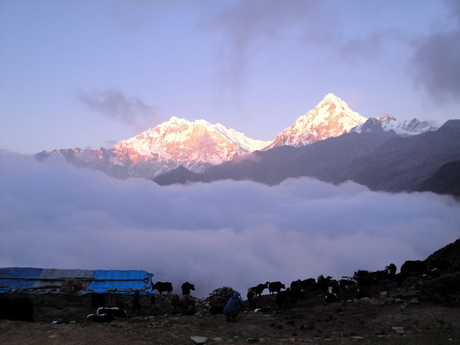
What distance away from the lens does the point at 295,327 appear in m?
16.5

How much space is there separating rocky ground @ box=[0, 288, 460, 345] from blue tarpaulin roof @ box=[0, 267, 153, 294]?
9289 millimetres

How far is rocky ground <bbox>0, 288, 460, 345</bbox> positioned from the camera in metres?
14.1

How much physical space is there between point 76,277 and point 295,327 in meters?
19.1

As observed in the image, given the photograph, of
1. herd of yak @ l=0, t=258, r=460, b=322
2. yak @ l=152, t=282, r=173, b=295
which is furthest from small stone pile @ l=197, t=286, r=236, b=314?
yak @ l=152, t=282, r=173, b=295

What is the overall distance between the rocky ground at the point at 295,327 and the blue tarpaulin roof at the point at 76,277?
30.5ft

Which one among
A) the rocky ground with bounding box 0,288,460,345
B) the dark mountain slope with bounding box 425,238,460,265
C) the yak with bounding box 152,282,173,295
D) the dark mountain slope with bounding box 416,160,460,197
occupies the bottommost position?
the rocky ground with bounding box 0,288,460,345

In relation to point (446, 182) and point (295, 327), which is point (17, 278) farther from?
point (446, 182)

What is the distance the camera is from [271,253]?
160 meters

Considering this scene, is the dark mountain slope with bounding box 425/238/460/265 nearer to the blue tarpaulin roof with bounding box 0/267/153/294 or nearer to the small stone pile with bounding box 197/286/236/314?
the small stone pile with bounding box 197/286/236/314

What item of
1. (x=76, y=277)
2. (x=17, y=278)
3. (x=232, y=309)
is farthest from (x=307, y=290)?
(x=17, y=278)

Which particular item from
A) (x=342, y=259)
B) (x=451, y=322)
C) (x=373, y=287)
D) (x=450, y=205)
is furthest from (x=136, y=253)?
(x=451, y=322)

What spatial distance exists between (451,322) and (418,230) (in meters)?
145

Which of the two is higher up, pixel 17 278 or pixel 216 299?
pixel 17 278

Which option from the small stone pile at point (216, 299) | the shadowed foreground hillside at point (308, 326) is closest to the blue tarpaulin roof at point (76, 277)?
the small stone pile at point (216, 299)
